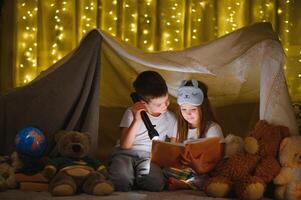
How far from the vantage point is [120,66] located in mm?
2689

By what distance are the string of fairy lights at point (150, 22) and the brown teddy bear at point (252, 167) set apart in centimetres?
107

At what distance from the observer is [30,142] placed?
226cm

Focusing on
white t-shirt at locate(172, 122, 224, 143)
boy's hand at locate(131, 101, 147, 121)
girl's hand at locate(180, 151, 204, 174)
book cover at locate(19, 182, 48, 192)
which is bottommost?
book cover at locate(19, 182, 48, 192)

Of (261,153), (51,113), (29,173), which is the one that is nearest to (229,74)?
(261,153)

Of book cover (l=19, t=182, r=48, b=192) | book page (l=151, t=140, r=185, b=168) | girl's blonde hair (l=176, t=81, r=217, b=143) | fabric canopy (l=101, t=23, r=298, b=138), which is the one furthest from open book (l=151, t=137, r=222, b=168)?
book cover (l=19, t=182, r=48, b=192)

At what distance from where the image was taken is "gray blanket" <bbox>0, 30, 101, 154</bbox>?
2.44 meters

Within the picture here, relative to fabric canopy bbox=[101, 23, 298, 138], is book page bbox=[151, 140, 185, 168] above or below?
below

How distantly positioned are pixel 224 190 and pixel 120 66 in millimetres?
923

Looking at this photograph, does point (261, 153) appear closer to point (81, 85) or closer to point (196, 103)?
point (196, 103)

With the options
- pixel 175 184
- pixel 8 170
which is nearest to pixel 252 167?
pixel 175 184

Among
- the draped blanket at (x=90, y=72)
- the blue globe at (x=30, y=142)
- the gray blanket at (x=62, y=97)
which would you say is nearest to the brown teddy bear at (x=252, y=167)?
the draped blanket at (x=90, y=72)

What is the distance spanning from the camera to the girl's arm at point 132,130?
241 centimetres

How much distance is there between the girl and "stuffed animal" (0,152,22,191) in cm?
68

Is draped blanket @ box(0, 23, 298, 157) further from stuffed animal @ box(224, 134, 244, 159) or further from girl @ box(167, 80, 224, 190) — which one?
stuffed animal @ box(224, 134, 244, 159)
